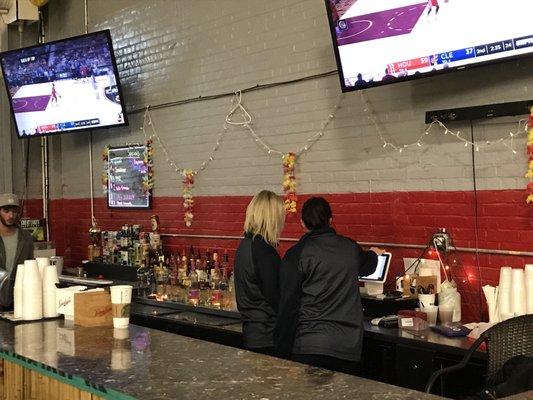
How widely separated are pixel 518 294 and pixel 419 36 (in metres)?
1.65

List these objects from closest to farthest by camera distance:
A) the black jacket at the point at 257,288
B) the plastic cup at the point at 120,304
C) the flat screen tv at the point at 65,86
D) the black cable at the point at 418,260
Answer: the plastic cup at the point at 120,304 < the black jacket at the point at 257,288 < the black cable at the point at 418,260 < the flat screen tv at the point at 65,86

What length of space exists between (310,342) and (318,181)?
1.96 m

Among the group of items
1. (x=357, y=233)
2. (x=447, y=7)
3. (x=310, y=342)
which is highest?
(x=447, y=7)

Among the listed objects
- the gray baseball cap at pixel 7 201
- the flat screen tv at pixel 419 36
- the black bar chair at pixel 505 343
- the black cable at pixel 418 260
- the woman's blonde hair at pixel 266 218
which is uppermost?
the flat screen tv at pixel 419 36

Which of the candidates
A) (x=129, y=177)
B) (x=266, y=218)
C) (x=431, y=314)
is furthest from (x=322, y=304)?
(x=129, y=177)

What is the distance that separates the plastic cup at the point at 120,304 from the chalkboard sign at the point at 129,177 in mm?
3717

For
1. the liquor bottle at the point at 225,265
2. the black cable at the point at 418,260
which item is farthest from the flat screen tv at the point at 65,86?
the black cable at the point at 418,260

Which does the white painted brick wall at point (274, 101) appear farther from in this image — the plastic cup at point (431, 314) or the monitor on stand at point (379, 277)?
the plastic cup at point (431, 314)

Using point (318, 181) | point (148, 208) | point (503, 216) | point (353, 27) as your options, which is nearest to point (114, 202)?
point (148, 208)

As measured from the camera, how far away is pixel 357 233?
558cm

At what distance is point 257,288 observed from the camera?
454 centimetres

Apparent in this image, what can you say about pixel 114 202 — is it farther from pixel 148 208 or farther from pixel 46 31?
pixel 46 31

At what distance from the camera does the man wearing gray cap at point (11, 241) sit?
18.1 ft

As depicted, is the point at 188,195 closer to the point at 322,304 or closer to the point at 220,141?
the point at 220,141
